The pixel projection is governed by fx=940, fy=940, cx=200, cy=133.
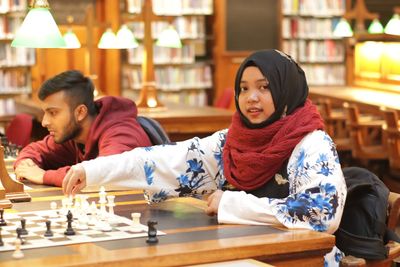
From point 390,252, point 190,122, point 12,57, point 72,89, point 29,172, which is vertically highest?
point 72,89

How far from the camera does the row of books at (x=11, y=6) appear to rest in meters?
11.5

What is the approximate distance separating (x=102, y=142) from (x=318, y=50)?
10.2 m

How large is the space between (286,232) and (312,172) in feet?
0.78

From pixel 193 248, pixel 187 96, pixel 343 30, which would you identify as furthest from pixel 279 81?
pixel 187 96

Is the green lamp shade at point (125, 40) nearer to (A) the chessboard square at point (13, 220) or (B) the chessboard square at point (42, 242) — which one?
(A) the chessboard square at point (13, 220)

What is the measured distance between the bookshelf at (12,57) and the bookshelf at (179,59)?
1.43 meters

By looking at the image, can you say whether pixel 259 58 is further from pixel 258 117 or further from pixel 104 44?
pixel 104 44

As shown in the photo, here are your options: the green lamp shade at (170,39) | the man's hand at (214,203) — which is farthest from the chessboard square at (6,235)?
the green lamp shade at (170,39)

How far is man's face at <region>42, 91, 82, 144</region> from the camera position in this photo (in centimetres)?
459

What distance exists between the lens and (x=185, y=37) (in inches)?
514

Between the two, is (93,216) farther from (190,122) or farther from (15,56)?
(15,56)

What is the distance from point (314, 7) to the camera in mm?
14227

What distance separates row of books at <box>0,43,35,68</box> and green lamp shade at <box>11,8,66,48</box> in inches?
299

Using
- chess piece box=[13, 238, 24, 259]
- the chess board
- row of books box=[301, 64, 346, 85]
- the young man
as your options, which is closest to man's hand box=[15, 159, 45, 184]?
the young man
